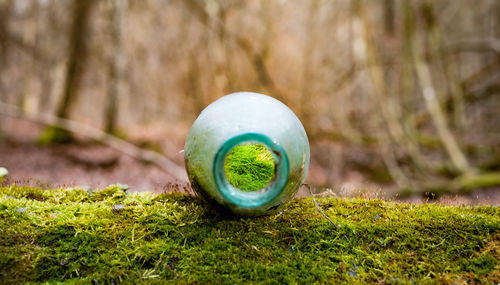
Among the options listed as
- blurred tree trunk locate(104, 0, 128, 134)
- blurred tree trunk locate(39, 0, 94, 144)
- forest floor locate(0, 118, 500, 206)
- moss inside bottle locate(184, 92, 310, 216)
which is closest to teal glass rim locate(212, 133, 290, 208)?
moss inside bottle locate(184, 92, 310, 216)

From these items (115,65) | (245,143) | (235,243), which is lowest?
(235,243)

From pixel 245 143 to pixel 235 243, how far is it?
623mm

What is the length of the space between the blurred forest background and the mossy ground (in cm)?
421

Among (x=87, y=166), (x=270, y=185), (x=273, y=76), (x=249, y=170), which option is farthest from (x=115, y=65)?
(x=270, y=185)

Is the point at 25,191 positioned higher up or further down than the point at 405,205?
further down

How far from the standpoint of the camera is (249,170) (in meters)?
2.41

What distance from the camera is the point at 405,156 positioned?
7.90 m

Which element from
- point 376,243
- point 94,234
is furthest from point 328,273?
point 94,234

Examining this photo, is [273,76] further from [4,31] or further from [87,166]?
[4,31]

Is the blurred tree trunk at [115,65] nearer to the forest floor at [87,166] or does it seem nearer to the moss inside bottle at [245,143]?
the forest floor at [87,166]

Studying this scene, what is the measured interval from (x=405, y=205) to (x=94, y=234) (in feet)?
7.18

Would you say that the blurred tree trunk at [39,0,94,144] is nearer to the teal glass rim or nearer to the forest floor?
the forest floor

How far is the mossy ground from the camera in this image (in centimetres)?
192

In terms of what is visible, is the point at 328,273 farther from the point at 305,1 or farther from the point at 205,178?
the point at 305,1
